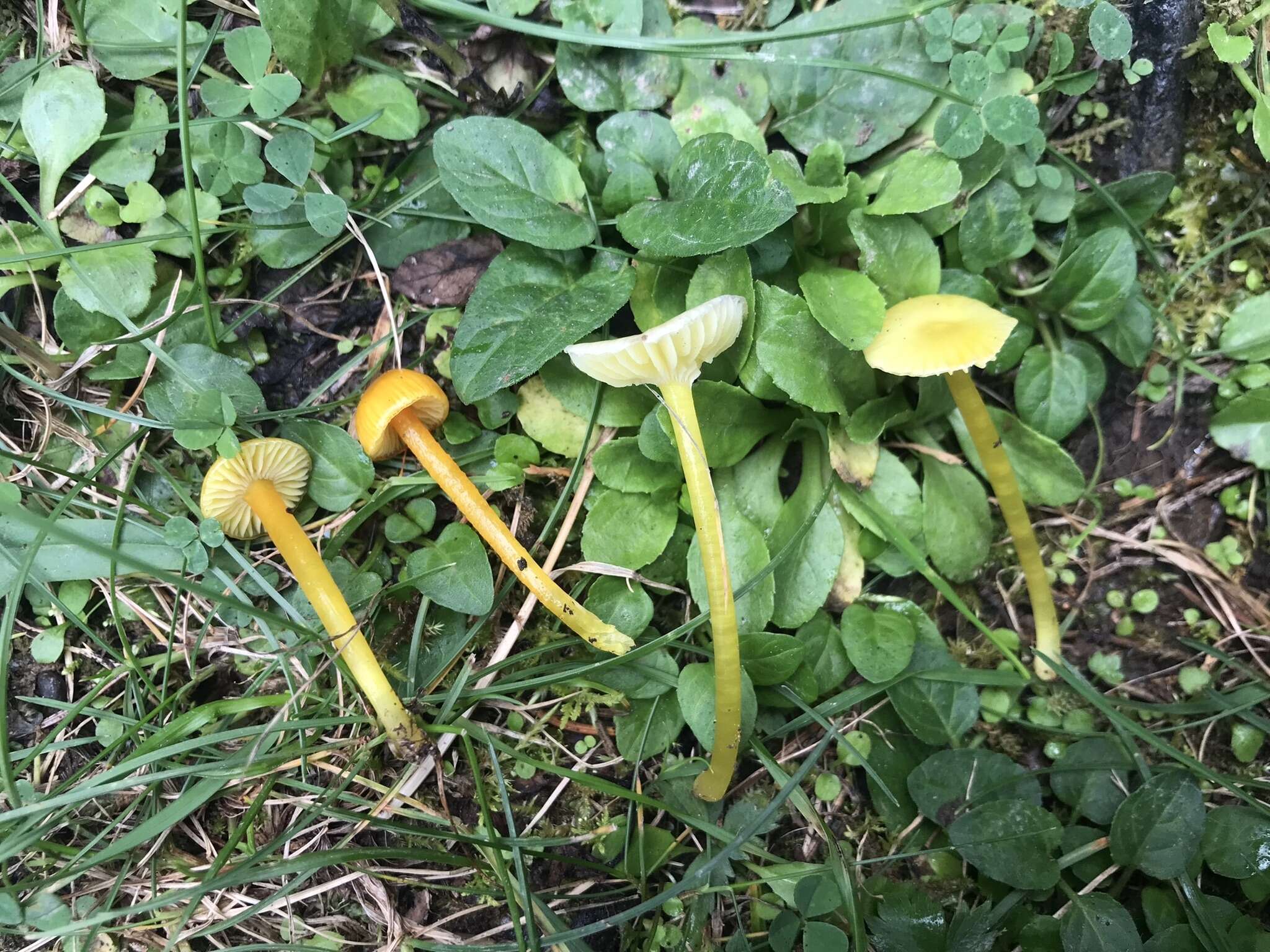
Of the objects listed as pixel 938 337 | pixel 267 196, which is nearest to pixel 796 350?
pixel 938 337

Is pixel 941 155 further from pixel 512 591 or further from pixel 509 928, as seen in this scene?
pixel 509 928

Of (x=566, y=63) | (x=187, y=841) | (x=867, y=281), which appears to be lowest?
(x=187, y=841)

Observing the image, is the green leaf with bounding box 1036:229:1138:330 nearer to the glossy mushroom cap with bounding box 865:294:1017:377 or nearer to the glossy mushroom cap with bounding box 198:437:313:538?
the glossy mushroom cap with bounding box 865:294:1017:377

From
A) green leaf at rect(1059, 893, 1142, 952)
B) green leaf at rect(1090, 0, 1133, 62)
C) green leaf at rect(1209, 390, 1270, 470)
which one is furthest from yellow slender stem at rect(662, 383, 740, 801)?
green leaf at rect(1209, 390, 1270, 470)

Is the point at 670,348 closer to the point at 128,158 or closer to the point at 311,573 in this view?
the point at 311,573

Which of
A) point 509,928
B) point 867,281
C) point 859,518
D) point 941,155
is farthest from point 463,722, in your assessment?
point 941,155

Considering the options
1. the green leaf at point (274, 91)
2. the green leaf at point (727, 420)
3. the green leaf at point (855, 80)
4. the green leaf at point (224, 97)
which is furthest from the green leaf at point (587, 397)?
the green leaf at point (224, 97)
